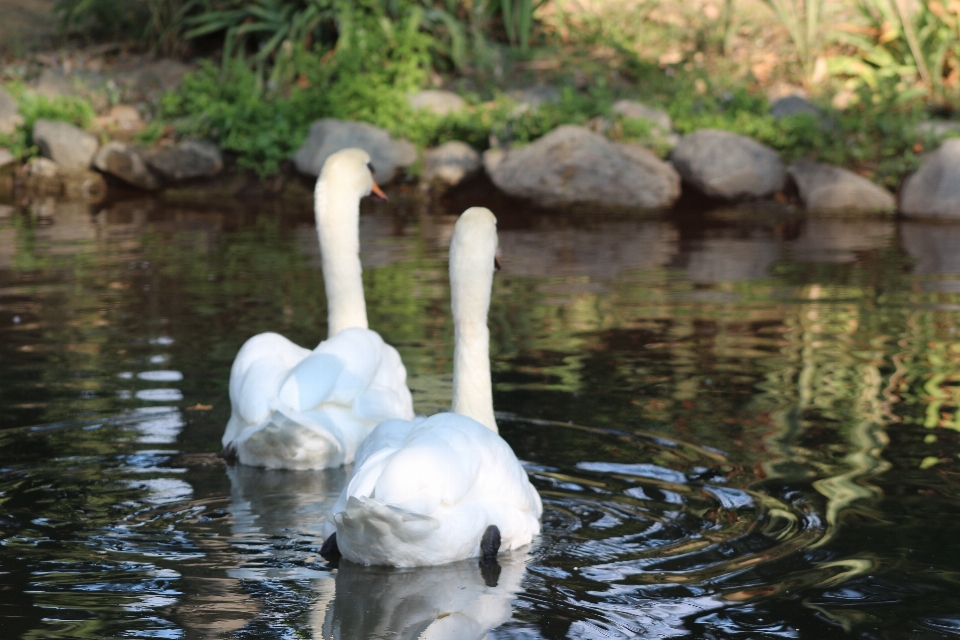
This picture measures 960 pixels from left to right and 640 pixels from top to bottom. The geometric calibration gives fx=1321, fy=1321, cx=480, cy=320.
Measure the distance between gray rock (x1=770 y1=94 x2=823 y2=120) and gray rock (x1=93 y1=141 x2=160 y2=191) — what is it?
7.52 metres

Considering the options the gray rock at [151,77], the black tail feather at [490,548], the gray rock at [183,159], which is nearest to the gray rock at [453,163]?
the gray rock at [183,159]

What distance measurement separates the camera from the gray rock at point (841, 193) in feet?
46.5

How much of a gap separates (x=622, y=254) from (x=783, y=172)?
379cm

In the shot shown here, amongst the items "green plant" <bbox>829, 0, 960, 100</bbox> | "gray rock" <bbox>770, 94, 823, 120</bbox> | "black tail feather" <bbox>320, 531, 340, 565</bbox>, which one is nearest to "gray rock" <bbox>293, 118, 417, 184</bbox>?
"gray rock" <bbox>770, 94, 823, 120</bbox>

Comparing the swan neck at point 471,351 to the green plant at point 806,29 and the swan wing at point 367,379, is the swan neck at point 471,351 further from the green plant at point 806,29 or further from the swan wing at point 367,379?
the green plant at point 806,29

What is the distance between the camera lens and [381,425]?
4.49m

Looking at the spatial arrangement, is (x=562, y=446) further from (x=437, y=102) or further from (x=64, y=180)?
(x=64, y=180)

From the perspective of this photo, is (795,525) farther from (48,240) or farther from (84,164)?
(84,164)

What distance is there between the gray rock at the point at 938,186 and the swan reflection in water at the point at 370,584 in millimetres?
10528

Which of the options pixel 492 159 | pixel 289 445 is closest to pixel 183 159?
pixel 492 159

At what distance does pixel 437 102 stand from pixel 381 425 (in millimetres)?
11927

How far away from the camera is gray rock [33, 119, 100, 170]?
52.9ft

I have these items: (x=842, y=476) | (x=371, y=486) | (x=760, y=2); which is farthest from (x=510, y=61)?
(x=371, y=486)

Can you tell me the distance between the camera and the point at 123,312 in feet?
29.8
